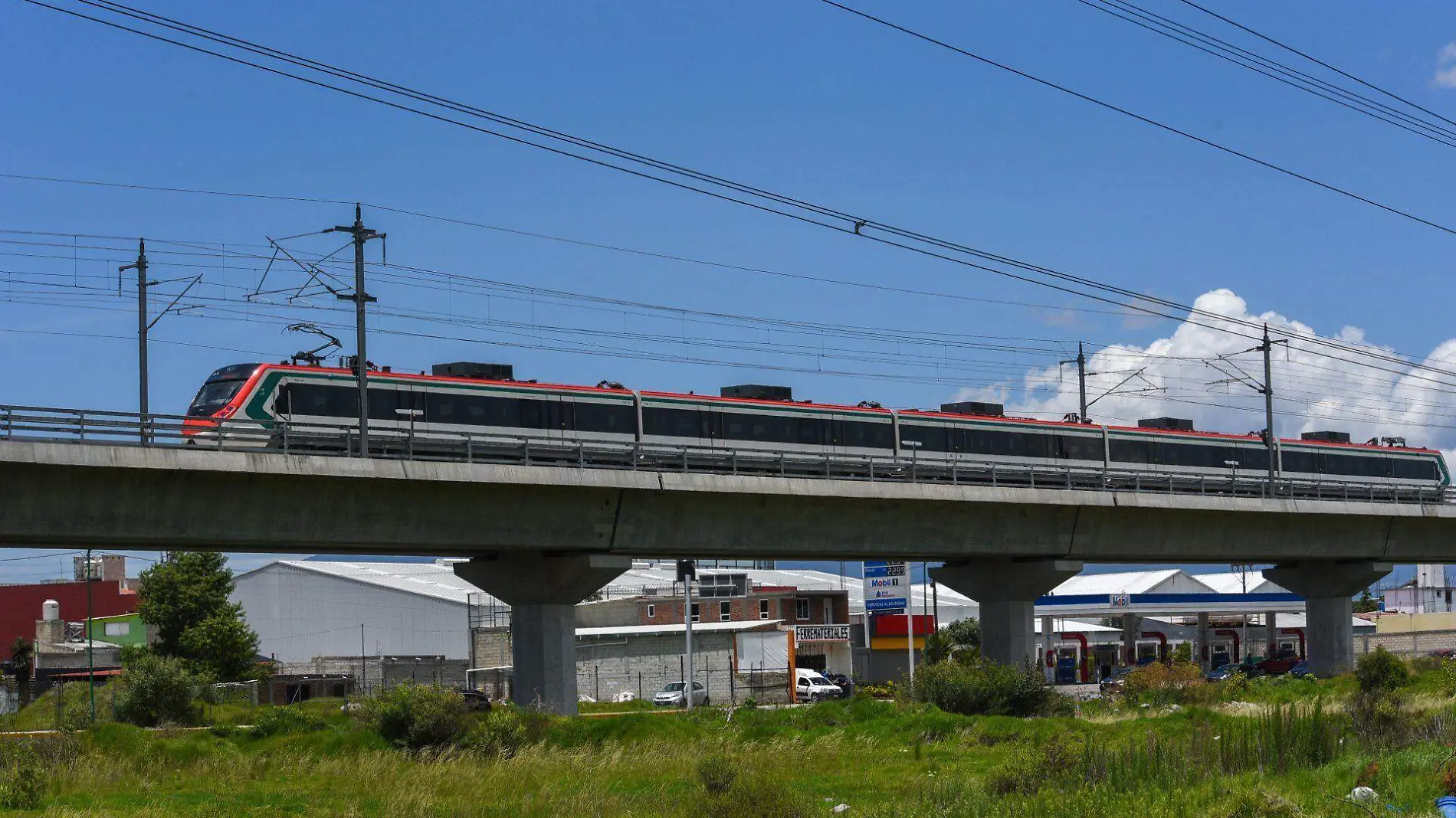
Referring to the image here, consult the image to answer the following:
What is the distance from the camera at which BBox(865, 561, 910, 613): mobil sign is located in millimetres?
56531

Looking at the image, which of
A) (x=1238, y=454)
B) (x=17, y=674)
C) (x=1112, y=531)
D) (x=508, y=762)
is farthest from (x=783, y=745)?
(x=17, y=674)

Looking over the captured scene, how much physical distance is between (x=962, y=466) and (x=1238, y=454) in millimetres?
22812

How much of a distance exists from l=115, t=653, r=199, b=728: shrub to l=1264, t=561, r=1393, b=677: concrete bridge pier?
149 ft

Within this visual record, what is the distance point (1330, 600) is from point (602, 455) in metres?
37.7

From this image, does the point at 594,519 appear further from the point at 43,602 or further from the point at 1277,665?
the point at 43,602

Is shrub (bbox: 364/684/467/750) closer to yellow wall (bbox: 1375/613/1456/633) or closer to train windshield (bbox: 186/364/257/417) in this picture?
train windshield (bbox: 186/364/257/417)

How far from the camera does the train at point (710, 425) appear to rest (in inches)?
1693

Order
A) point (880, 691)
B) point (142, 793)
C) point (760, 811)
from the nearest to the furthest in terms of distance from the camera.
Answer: point (760, 811) < point (142, 793) < point (880, 691)

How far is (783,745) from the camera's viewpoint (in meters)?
34.0

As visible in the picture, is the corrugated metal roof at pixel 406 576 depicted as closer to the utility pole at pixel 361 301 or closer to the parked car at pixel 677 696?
the parked car at pixel 677 696

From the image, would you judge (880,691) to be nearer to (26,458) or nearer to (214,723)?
(214,723)

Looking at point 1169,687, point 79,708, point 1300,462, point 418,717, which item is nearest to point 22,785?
point 418,717

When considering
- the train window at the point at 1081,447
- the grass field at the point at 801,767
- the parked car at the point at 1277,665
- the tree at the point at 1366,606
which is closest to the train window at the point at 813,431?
the train window at the point at 1081,447

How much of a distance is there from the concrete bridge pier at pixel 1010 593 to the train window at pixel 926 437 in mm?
5511
